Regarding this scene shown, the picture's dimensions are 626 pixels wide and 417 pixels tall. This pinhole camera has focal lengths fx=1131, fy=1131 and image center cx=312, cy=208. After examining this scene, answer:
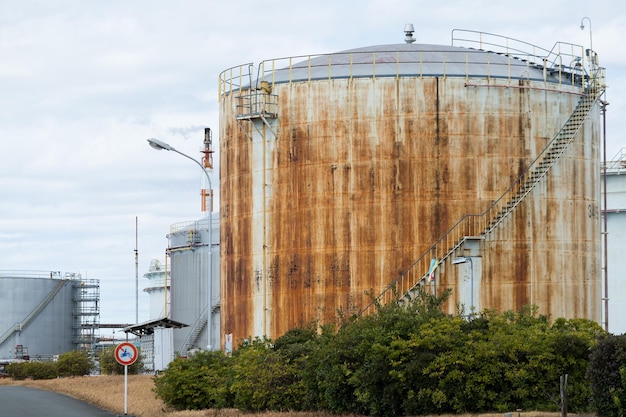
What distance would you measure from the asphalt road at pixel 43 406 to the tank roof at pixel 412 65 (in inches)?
548

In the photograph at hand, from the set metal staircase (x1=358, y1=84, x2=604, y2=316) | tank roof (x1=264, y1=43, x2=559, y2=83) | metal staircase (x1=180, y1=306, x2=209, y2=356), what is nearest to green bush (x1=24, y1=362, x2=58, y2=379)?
metal staircase (x1=180, y1=306, x2=209, y2=356)

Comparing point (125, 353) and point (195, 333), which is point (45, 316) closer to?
point (195, 333)

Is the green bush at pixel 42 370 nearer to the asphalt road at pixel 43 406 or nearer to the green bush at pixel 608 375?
the asphalt road at pixel 43 406

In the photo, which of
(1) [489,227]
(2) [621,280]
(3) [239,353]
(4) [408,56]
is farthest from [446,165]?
(2) [621,280]

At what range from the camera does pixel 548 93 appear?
41.0 m

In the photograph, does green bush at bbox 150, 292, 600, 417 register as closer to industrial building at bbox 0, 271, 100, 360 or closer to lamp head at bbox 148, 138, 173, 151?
lamp head at bbox 148, 138, 173, 151

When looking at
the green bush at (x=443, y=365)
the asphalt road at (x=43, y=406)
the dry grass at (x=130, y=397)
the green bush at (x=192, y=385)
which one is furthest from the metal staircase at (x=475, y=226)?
the asphalt road at (x=43, y=406)

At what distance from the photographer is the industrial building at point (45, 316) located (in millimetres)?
99688

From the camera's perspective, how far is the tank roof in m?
40.8

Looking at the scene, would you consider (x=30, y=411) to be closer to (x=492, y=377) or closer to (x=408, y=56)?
(x=492, y=377)

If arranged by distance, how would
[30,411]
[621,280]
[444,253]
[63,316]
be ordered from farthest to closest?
1. [63,316]
2. [621,280]
3. [444,253]
4. [30,411]

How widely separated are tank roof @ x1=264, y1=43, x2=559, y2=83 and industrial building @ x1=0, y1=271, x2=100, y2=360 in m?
61.5

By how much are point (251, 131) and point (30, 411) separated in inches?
526

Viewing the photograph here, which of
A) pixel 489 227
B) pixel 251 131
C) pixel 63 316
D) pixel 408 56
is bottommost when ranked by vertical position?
pixel 63 316
